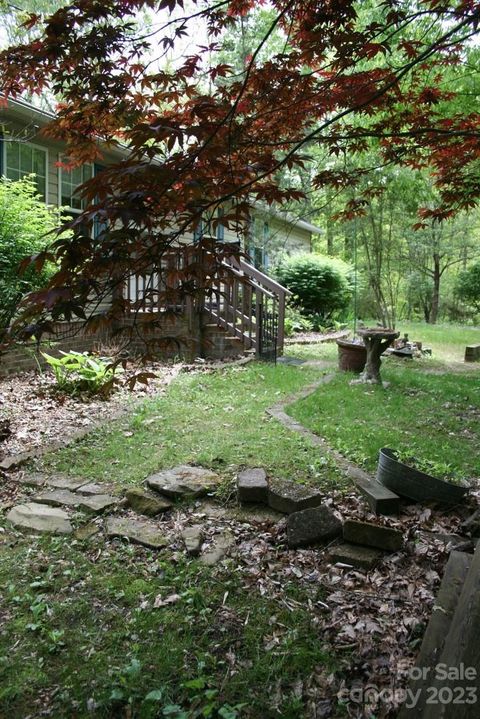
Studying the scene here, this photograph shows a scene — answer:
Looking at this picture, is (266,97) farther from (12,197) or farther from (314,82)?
(12,197)

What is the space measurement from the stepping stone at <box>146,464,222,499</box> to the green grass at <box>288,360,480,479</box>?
1354mm

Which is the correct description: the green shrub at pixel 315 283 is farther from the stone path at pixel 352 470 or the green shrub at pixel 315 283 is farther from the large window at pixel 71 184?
the stone path at pixel 352 470

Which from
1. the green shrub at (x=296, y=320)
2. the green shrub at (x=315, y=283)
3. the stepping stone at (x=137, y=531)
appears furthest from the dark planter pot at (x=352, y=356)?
the green shrub at (x=315, y=283)

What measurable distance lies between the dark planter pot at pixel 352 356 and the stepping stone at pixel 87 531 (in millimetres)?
5626

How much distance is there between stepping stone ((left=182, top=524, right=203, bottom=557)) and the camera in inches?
120

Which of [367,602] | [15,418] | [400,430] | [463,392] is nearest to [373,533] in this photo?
[367,602]

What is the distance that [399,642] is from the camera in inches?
90.3

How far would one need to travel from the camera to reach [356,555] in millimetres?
2898

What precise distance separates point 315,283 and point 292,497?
12.3 m

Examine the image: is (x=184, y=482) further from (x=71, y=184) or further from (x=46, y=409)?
(x=71, y=184)

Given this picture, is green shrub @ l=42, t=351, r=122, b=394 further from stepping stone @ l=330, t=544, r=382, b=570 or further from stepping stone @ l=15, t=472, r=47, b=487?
stepping stone @ l=330, t=544, r=382, b=570

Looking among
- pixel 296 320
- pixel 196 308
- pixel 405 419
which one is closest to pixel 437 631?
pixel 405 419

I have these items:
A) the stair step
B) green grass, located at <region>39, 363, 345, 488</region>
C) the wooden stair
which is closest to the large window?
green grass, located at <region>39, 363, 345, 488</region>

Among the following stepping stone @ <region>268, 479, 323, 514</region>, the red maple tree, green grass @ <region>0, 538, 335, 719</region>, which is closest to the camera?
green grass @ <region>0, 538, 335, 719</region>
